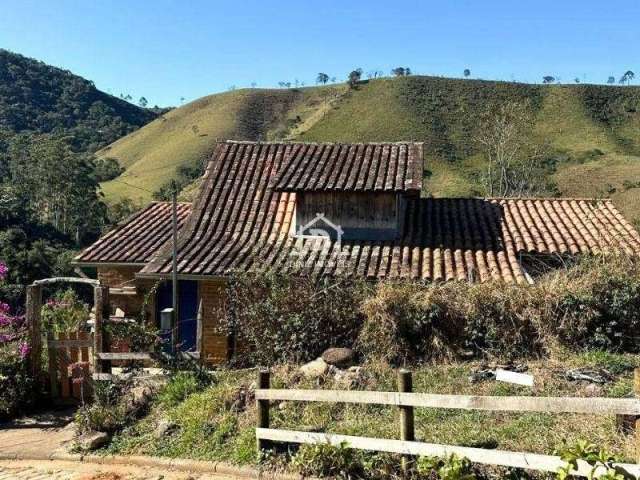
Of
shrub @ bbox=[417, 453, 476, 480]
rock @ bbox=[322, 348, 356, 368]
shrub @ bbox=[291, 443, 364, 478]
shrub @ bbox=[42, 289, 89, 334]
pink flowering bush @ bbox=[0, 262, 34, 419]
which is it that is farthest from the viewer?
shrub @ bbox=[42, 289, 89, 334]

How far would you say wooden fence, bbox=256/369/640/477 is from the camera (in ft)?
16.4

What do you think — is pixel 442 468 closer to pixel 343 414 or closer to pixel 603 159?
pixel 343 414

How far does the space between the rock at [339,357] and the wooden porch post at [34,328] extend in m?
4.80

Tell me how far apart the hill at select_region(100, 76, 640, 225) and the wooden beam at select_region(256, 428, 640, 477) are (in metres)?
44.1

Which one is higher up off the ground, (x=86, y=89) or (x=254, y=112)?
(x=86, y=89)

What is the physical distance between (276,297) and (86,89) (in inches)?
4302

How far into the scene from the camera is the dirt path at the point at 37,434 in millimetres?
8023

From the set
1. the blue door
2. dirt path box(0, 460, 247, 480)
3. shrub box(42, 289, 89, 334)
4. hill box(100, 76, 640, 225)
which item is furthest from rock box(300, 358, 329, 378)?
hill box(100, 76, 640, 225)

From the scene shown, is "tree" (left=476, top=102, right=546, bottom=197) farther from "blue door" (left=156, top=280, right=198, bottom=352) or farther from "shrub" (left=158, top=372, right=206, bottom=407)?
"shrub" (left=158, top=372, right=206, bottom=407)

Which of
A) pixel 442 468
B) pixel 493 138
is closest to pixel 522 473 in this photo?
pixel 442 468

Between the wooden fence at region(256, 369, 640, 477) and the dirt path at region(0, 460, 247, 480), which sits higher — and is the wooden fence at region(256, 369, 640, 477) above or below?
above

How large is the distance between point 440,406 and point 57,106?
10658 cm

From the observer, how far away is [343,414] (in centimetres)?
744

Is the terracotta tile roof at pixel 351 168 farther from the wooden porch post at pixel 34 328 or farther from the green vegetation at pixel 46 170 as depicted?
the green vegetation at pixel 46 170
